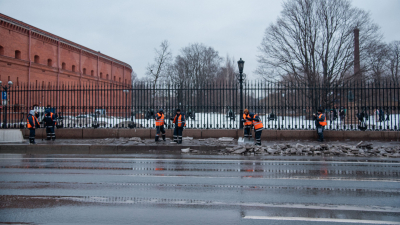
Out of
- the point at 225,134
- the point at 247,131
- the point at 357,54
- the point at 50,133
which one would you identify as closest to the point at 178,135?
the point at 225,134

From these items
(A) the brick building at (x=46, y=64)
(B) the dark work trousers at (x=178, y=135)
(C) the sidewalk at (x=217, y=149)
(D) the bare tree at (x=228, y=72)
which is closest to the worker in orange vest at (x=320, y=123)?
(C) the sidewalk at (x=217, y=149)

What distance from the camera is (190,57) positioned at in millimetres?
73062

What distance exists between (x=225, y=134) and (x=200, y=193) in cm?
1092

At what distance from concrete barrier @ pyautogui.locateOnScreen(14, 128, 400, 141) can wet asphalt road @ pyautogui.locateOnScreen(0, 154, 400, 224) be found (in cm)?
705

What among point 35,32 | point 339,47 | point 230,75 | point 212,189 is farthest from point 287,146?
point 230,75

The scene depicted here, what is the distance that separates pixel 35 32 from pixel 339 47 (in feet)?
119

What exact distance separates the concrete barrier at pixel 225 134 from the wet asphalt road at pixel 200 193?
7.05 m

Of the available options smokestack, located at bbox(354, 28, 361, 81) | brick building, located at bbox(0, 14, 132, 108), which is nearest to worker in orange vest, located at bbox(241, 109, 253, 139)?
brick building, located at bbox(0, 14, 132, 108)

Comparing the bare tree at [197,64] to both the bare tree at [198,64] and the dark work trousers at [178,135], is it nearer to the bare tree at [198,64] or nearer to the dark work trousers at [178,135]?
the bare tree at [198,64]

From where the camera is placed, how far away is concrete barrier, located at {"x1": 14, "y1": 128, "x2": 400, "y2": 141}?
16.1m

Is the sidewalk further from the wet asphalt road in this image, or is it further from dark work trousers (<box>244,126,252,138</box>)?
the wet asphalt road

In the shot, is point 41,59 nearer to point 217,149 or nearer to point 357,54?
point 217,149

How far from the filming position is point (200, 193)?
5.89 metres

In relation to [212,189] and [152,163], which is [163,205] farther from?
[152,163]
